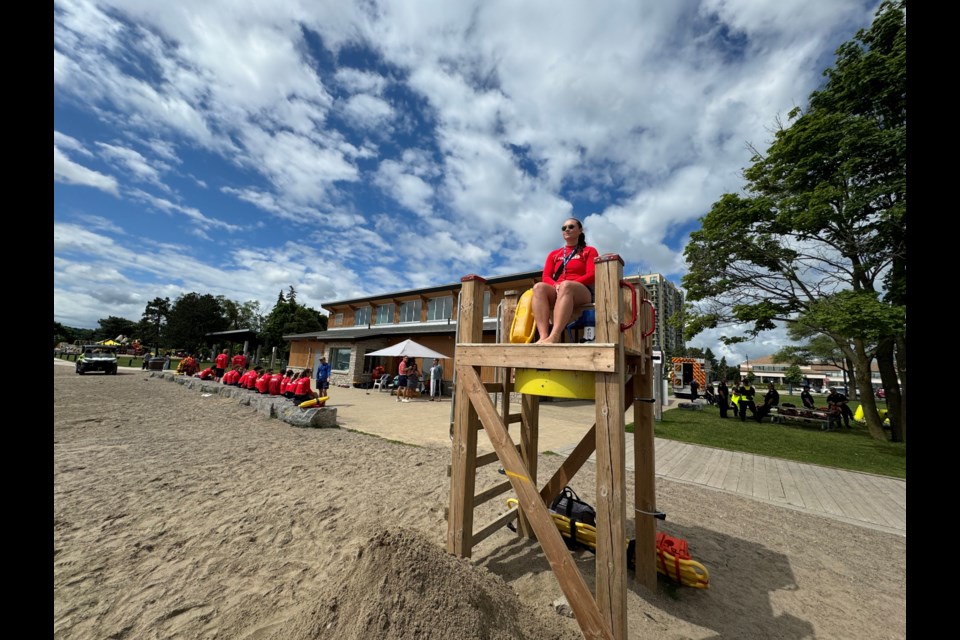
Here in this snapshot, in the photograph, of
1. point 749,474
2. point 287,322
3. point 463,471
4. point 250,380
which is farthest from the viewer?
point 287,322

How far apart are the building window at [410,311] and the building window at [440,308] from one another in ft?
3.75

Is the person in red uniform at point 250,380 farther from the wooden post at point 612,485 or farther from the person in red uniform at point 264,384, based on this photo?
the wooden post at point 612,485

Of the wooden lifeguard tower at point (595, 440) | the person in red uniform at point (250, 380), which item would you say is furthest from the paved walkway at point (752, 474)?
the person in red uniform at point (250, 380)

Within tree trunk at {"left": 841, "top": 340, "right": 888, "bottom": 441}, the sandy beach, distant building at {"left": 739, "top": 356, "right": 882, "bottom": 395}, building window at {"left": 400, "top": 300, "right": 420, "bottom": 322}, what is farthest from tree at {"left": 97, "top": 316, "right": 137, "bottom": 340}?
distant building at {"left": 739, "top": 356, "right": 882, "bottom": 395}

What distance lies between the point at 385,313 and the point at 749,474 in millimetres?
24519

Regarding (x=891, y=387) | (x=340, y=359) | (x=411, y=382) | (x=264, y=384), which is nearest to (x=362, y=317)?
(x=340, y=359)

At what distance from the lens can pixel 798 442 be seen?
9.91m

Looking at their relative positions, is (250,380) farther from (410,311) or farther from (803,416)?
(803,416)

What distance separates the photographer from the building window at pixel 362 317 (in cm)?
2848

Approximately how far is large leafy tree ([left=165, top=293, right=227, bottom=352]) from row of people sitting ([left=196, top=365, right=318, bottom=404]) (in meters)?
45.4

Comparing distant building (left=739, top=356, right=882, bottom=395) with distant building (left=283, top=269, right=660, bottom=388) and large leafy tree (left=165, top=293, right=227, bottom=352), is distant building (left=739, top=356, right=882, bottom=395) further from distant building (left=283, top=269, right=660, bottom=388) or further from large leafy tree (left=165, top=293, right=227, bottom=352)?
large leafy tree (left=165, top=293, right=227, bottom=352)

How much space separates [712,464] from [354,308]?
27.7m

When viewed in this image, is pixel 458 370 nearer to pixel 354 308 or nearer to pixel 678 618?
pixel 678 618
